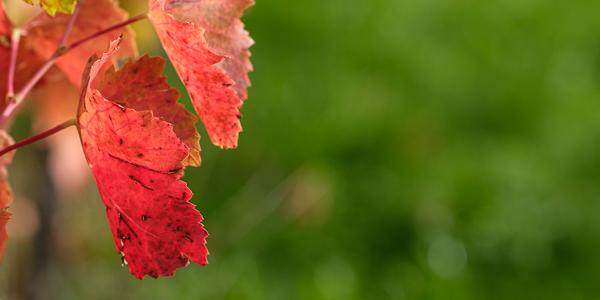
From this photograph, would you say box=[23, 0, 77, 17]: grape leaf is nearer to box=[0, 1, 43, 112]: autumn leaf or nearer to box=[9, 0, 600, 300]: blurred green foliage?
box=[0, 1, 43, 112]: autumn leaf

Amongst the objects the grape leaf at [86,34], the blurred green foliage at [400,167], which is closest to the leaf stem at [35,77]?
the grape leaf at [86,34]

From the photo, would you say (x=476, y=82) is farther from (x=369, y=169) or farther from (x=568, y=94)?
(x=369, y=169)

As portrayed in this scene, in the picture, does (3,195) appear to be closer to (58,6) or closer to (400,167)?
(58,6)

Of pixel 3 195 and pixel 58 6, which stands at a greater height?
pixel 58 6

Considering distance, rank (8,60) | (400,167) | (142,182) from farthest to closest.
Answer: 1. (400,167)
2. (8,60)
3. (142,182)

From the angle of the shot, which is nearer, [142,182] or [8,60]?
[142,182]

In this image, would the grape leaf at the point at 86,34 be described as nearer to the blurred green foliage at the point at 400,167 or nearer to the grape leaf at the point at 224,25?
the grape leaf at the point at 224,25

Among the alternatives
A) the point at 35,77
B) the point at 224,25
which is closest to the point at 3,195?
Result: the point at 35,77
